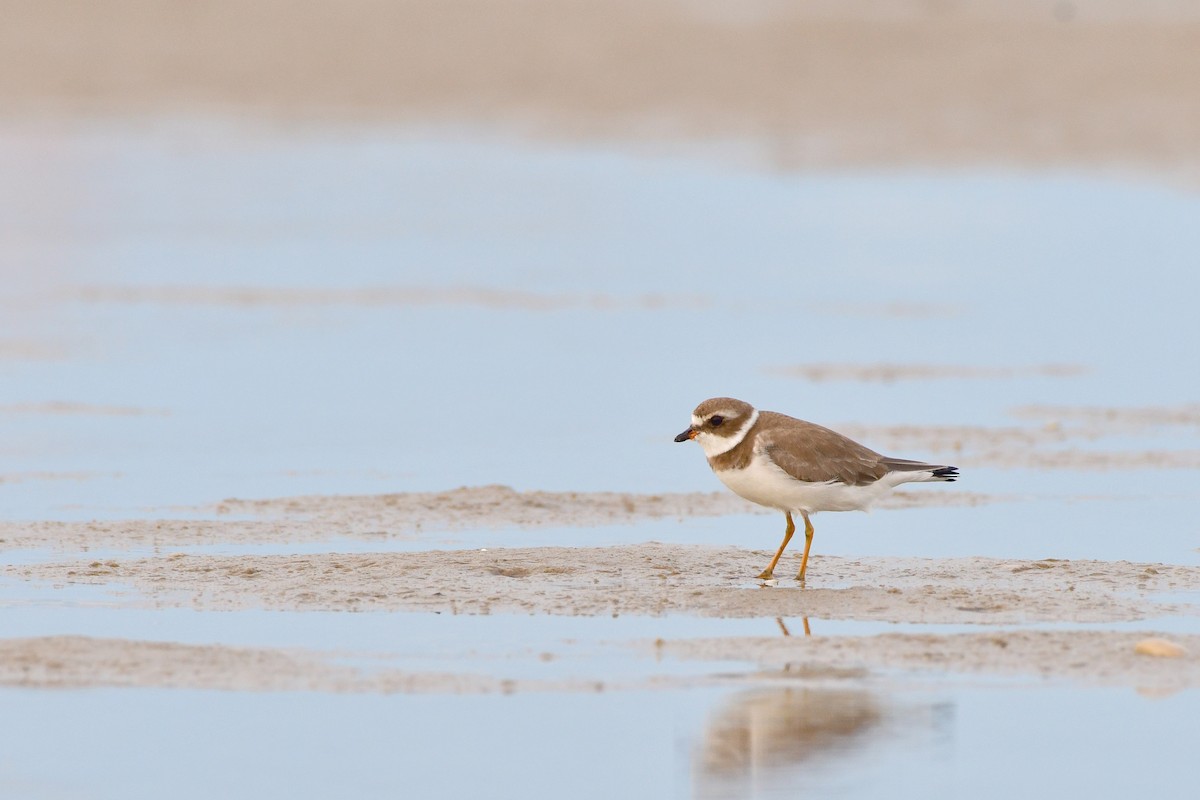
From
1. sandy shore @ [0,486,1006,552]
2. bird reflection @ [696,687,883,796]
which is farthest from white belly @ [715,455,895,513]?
bird reflection @ [696,687,883,796]

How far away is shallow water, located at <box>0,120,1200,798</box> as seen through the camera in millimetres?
6367

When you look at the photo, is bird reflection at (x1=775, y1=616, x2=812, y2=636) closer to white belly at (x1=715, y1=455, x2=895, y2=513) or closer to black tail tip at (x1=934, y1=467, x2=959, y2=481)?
white belly at (x1=715, y1=455, x2=895, y2=513)

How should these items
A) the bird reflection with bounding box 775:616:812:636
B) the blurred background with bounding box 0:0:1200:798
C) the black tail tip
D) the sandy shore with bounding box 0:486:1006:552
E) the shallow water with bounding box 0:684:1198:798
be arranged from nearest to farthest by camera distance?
the shallow water with bounding box 0:684:1198:798 < the blurred background with bounding box 0:0:1200:798 < the bird reflection with bounding box 775:616:812:636 < the black tail tip < the sandy shore with bounding box 0:486:1006:552

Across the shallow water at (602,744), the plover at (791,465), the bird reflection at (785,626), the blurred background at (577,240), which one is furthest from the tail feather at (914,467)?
the shallow water at (602,744)

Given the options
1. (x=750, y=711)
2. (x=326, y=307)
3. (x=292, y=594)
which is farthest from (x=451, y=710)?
(x=326, y=307)

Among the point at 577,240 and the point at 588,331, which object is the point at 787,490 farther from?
the point at 577,240

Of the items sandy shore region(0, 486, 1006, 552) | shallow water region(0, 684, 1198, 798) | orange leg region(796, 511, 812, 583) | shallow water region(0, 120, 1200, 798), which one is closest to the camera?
shallow water region(0, 684, 1198, 798)

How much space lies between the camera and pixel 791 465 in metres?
9.03

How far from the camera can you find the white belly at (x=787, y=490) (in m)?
9.04

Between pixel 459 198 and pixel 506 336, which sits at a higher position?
pixel 459 198

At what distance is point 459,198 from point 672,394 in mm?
11381

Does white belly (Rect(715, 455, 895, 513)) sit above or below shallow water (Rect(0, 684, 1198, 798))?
above

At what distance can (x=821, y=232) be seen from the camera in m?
21.8

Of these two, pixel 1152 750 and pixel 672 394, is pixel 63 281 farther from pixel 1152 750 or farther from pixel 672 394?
pixel 1152 750
